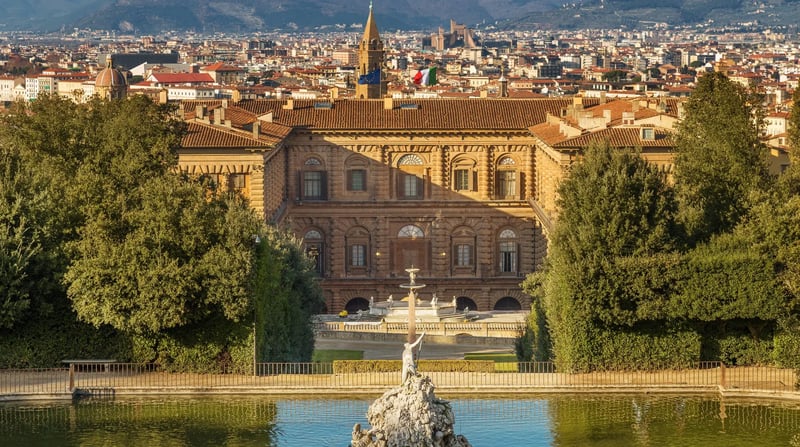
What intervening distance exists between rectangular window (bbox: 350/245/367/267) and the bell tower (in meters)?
21.7

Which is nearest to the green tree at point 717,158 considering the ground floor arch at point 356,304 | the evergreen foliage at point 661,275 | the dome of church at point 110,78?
the evergreen foliage at point 661,275

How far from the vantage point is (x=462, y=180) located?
98062mm

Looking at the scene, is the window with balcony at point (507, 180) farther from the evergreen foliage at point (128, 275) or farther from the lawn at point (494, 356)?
the evergreen foliage at point (128, 275)

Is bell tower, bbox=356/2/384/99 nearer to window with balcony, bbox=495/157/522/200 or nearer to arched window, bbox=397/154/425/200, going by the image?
arched window, bbox=397/154/425/200

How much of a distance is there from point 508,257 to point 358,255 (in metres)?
7.44

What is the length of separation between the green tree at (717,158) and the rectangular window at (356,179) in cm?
2883

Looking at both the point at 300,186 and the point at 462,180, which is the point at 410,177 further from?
the point at 300,186

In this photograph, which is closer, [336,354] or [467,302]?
[336,354]

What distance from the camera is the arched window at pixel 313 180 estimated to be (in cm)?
9719

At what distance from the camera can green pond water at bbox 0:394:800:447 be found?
48.1 m

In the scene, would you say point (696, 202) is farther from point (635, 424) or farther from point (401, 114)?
point (401, 114)

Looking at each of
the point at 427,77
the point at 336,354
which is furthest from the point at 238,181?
the point at 427,77

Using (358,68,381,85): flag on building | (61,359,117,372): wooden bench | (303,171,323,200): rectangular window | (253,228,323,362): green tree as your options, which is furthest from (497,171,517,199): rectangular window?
(61,359,117,372): wooden bench

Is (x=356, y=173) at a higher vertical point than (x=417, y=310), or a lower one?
higher
